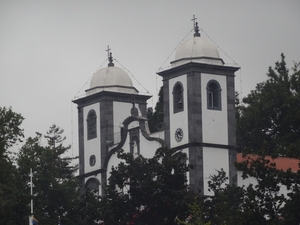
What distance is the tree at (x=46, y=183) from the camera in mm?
115875

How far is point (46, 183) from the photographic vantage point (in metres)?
120

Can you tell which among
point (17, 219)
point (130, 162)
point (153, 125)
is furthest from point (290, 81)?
point (17, 219)

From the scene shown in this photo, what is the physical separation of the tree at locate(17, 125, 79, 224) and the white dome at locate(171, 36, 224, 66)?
1025 cm

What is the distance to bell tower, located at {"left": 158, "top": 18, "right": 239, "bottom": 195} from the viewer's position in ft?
400

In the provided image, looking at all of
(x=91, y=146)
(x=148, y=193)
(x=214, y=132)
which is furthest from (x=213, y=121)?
(x=91, y=146)

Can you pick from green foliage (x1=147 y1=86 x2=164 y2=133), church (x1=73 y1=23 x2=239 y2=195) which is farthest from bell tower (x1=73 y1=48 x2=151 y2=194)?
green foliage (x1=147 y1=86 x2=164 y2=133)

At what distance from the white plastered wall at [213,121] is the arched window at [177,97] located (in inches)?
69.2

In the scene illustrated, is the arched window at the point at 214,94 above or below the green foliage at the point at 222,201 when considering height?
above

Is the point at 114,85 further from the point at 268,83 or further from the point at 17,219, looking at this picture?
the point at 17,219

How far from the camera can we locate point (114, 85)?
439 feet

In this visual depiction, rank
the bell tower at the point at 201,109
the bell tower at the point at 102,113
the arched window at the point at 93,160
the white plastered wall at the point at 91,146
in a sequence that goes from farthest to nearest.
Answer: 1. the arched window at the point at 93,160
2. the white plastered wall at the point at 91,146
3. the bell tower at the point at 102,113
4. the bell tower at the point at 201,109

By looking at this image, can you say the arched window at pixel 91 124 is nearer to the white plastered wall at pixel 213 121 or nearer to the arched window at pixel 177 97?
the arched window at pixel 177 97

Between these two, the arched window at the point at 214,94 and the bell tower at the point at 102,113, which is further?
the bell tower at the point at 102,113

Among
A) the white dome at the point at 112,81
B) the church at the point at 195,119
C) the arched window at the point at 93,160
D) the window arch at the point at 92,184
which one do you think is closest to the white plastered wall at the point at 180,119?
the church at the point at 195,119
